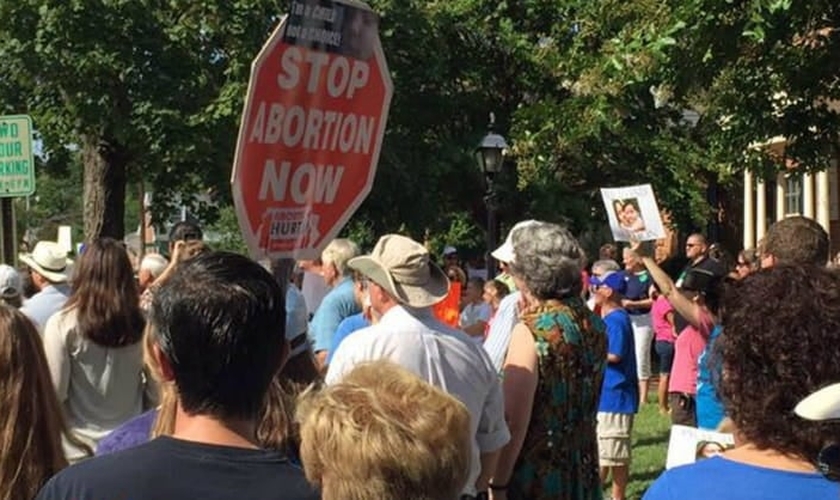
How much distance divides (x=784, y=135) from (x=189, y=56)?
12660mm

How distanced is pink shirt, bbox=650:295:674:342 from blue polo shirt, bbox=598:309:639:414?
16.9 feet

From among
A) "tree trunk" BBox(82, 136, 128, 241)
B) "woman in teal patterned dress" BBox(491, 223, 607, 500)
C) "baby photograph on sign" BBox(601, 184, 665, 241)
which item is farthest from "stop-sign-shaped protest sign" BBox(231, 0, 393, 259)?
"tree trunk" BBox(82, 136, 128, 241)

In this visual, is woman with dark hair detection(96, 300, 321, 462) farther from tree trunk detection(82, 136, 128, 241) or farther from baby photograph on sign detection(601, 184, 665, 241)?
tree trunk detection(82, 136, 128, 241)

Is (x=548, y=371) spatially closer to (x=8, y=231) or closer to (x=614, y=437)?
(x=614, y=437)

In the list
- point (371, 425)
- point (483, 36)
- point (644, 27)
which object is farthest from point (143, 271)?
point (483, 36)

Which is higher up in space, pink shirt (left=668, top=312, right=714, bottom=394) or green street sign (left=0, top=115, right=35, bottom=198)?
green street sign (left=0, top=115, right=35, bottom=198)

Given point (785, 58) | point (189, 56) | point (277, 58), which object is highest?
point (189, 56)

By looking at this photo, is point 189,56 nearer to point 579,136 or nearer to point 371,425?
point 579,136

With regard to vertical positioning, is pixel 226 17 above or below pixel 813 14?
above

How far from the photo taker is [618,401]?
27.6 feet

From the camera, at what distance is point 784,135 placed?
34.0 ft

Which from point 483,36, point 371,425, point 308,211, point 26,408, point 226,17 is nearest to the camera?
point 371,425

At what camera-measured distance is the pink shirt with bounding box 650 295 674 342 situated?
1364 centimetres

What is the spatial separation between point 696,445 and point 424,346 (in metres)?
1.47
